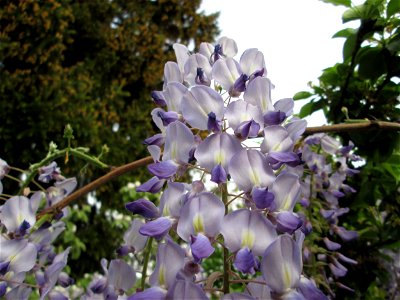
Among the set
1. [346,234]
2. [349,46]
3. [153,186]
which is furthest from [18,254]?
[349,46]

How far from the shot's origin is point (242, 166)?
50 cm

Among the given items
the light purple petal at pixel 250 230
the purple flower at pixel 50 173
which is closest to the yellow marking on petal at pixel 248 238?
the light purple petal at pixel 250 230

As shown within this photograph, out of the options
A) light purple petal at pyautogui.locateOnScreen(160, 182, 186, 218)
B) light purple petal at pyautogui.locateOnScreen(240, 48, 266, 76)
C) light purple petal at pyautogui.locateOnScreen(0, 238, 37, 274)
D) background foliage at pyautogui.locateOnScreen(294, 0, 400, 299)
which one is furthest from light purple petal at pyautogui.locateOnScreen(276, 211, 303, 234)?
background foliage at pyautogui.locateOnScreen(294, 0, 400, 299)

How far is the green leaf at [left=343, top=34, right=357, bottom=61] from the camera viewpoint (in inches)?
45.0

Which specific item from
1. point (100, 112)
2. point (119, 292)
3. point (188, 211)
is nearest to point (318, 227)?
point (119, 292)

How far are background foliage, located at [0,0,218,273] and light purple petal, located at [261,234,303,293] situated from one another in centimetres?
660

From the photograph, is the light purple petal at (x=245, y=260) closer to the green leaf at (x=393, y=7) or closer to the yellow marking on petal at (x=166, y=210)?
the yellow marking on petal at (x=166, y=210)

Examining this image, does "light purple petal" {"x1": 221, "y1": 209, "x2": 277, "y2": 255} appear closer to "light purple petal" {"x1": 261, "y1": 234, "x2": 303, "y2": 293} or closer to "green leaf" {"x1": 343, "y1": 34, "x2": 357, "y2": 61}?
"light purple petal" {"x1": 261, "y1": 234, "x2": 303, "y2": 293}

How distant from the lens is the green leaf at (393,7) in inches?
40.7

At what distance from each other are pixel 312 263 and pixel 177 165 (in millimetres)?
617

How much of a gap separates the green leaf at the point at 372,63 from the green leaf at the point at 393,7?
80 millimetres

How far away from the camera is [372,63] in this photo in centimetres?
111

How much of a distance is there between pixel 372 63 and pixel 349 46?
77 mm

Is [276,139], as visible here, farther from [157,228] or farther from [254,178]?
[157,228]
